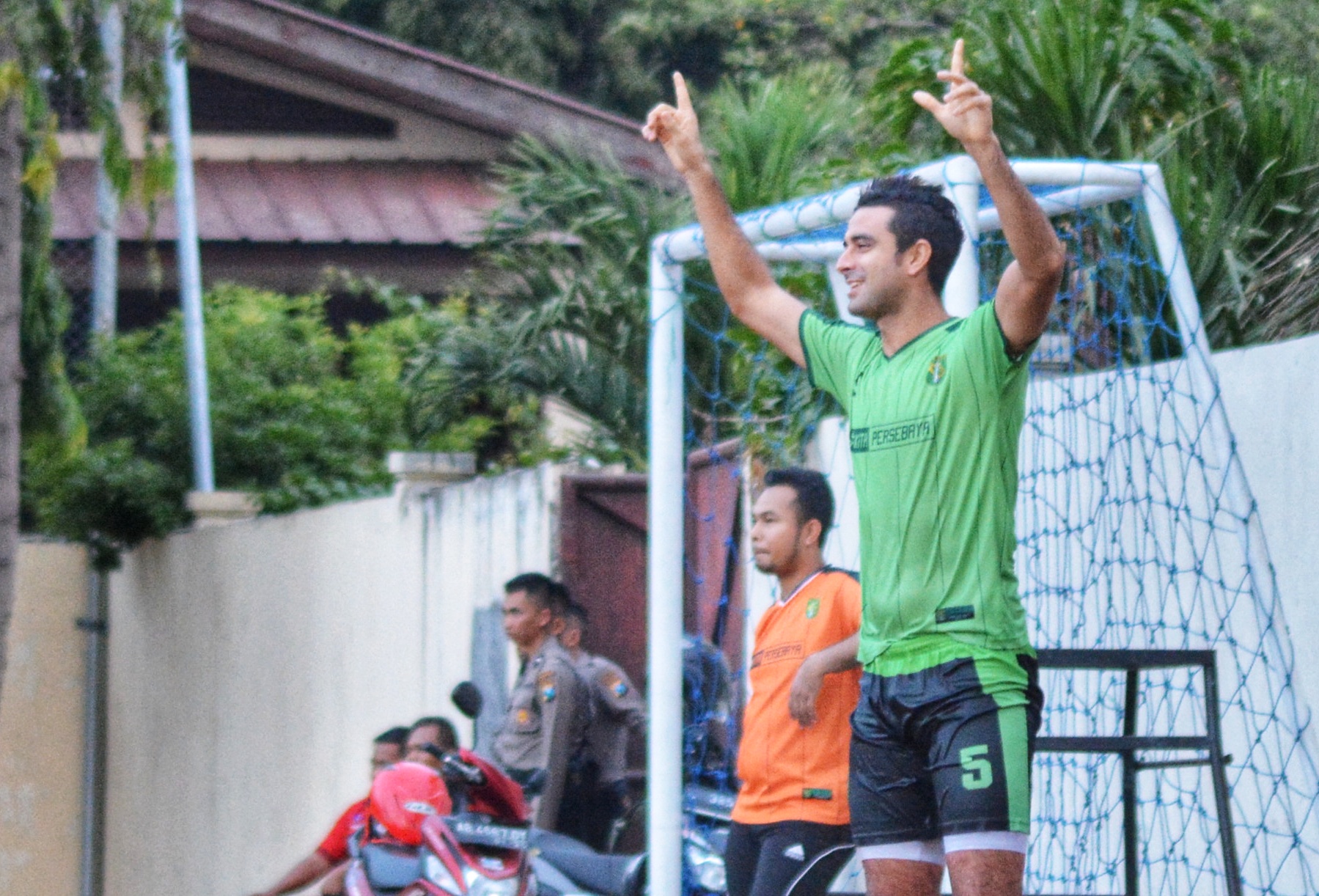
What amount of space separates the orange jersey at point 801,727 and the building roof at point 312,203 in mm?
10664

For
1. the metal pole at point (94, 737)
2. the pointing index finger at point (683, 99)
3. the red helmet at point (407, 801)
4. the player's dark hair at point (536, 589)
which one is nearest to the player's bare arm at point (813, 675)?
the pointing index finger at point (683, 99)

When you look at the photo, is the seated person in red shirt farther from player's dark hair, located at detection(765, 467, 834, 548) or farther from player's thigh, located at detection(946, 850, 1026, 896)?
player's thigh, located at detection(946, 850, 1026, 896)

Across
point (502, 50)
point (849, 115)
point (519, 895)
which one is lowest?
point (519, 895)

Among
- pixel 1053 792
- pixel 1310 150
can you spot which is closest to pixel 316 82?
pixel 1310 150

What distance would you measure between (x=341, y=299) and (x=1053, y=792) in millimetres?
11754

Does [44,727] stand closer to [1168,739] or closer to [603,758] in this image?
[603,758]

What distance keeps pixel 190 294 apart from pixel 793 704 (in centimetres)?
895

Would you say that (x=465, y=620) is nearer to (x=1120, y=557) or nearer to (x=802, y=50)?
(x=1120, y=557)

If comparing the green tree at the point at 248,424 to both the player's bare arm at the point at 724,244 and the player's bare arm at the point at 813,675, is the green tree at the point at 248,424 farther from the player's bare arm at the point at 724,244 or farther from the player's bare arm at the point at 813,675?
the player's bare arm at the point at 724,244

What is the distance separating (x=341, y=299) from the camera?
16609 mm

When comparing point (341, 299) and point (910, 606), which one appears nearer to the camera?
point (910, 606)

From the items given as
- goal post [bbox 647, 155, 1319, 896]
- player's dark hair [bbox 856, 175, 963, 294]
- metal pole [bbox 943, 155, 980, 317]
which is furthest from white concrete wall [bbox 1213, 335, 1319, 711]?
player's dark hair [bbox 856, 175, 963, 294]

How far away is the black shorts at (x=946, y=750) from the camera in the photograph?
3.53 meters

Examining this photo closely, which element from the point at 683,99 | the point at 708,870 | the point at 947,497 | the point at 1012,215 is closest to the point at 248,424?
the point at 708,870
